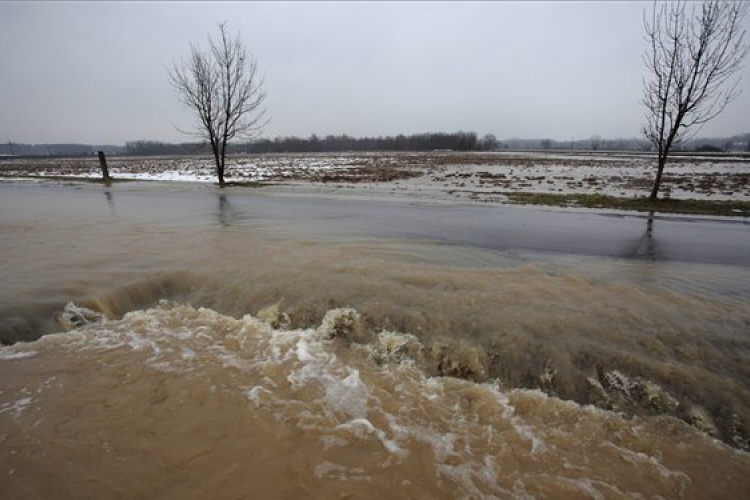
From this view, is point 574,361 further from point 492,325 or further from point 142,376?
point 142,376

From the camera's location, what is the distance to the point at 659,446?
3613mm

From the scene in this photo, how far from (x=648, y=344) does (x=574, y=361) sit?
3.62ft

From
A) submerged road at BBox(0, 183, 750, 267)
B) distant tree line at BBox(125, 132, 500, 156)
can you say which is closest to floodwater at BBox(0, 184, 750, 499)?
submerged road at BBox(0, 183, 750, 267)

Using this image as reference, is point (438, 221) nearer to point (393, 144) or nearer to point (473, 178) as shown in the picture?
point (473, 178)

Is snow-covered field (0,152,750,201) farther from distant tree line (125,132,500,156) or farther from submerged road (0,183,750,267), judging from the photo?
distant tree line (125,132,500,156)

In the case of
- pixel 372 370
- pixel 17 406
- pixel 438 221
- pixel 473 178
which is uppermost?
pixel 473 178

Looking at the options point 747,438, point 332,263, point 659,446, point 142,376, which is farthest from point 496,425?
point 332,263

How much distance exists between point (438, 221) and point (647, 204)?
28.9 feet

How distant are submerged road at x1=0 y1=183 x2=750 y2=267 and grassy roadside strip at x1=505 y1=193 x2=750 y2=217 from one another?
45.1 inches

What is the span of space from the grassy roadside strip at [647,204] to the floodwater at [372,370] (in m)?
5.31

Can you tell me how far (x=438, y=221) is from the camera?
39.6ft

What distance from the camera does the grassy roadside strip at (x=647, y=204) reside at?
1364cm

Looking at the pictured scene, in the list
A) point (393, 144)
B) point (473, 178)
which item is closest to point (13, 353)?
point (473, 178)

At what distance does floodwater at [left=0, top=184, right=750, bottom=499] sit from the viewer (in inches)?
127
